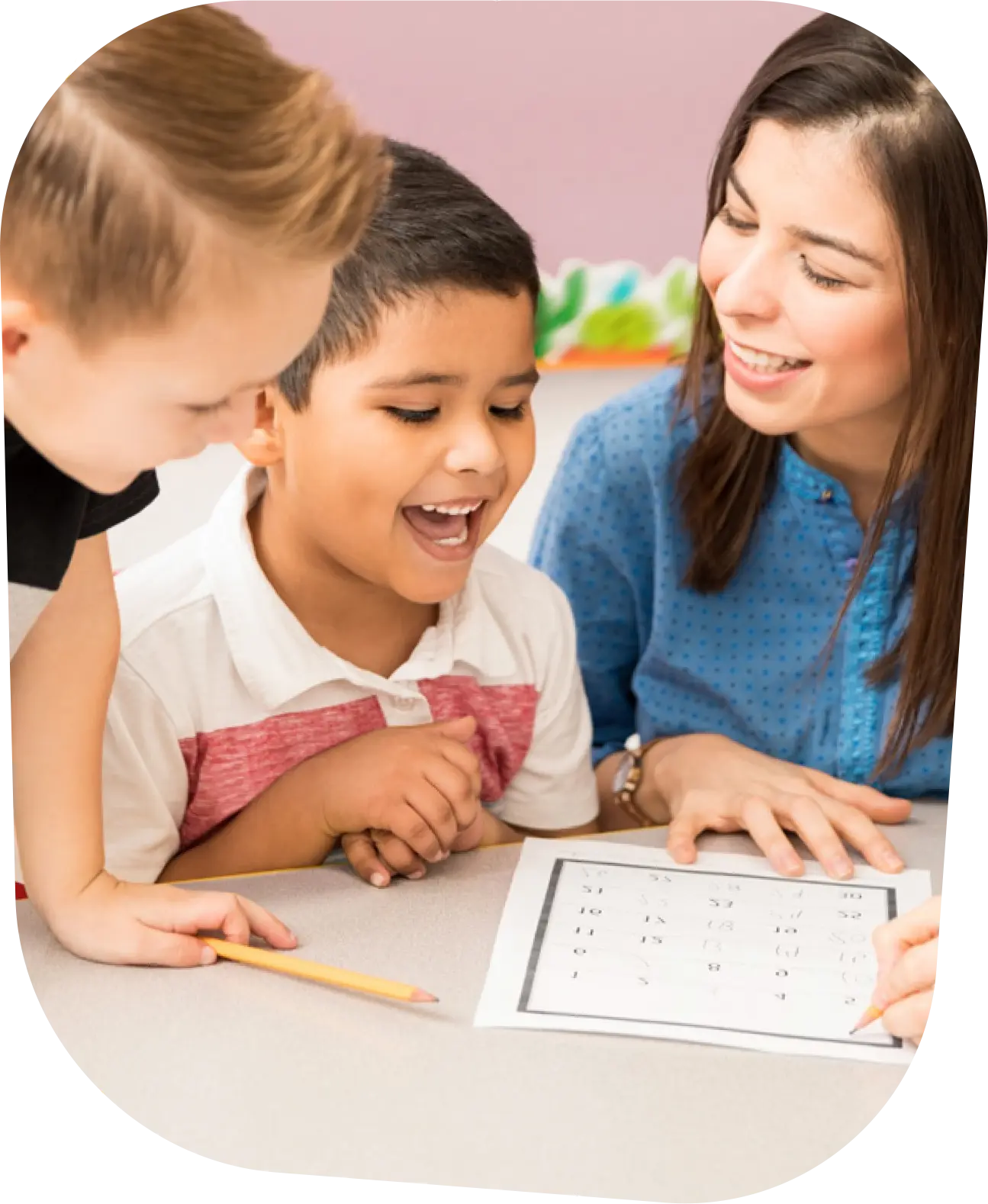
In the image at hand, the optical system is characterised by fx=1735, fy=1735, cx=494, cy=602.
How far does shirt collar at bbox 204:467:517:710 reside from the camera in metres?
0.81

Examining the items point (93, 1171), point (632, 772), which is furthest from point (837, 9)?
point (93, 1171)

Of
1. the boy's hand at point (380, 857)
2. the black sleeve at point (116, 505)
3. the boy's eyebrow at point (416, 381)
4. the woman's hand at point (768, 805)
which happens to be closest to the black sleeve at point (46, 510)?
the black sleeve at point (116, 505)

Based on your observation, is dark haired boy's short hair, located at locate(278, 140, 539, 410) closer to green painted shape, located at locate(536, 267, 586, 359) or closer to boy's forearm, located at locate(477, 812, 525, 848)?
green painted shape, located at locate(536, 267, 586, 359)

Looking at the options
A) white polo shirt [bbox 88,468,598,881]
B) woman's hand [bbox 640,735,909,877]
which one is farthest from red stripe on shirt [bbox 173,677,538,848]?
woman's hand [bbox 640,735,909,877]

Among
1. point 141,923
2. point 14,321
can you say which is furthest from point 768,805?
point 14,321

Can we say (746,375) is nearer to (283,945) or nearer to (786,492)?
(786,492)

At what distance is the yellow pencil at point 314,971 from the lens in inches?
30.4

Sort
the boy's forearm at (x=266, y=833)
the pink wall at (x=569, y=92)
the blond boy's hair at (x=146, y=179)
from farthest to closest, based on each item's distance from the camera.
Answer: the boy's forearm at (x=266, y=833) < the pink wall at (x=569, y=92) < the blond boy's hair at (x=146, y=179)

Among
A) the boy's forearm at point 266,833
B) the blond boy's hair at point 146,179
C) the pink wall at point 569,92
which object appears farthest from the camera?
the boy's forearm at point 266,833

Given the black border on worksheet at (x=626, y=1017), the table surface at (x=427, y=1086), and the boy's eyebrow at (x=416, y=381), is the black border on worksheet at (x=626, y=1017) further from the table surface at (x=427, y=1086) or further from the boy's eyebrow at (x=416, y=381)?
the boy's eyebrow at (x=416, y=381)

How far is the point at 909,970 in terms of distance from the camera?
77cm

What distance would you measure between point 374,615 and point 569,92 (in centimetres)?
27

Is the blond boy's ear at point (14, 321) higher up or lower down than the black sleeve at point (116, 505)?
higher up

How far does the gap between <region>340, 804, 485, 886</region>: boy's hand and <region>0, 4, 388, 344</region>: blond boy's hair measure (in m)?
0.32
